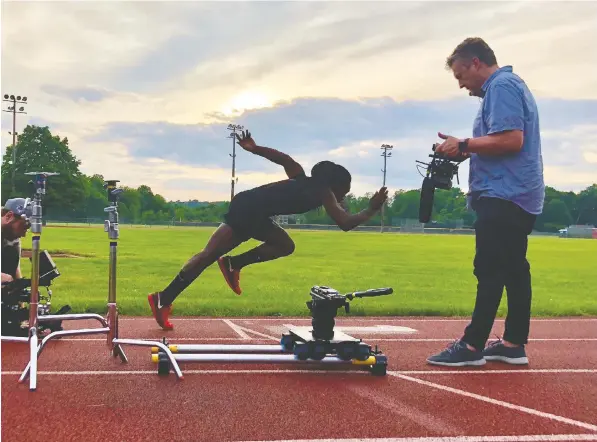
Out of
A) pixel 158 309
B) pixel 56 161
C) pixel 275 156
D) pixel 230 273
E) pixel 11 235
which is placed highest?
pixel 56 161

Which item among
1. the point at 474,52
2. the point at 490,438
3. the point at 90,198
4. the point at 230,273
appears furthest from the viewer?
the point at 90,198

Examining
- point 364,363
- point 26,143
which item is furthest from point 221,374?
point 26,143

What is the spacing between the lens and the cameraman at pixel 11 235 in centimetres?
637

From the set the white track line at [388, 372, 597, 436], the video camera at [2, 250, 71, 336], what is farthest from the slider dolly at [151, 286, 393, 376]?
the video camera at [2, 250, 71, 336]

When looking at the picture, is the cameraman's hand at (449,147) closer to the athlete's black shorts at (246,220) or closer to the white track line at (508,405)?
the athlete's black shorts at (246,220)

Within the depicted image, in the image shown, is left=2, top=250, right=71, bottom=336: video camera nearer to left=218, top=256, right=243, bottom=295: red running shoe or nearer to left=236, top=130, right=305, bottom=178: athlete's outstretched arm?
left=218, top=256, right=243, bottom=295: red running shoe

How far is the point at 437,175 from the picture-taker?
5805 mm

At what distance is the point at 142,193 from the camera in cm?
8369

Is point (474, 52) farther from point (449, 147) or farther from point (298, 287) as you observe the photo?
point (298, 287)

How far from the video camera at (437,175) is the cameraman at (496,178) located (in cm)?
12

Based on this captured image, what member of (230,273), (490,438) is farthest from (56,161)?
(490,438)

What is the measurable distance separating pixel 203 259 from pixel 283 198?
104cm

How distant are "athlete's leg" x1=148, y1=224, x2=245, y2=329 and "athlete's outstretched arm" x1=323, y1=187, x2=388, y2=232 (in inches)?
38.1

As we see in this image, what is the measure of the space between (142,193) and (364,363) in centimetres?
8089
